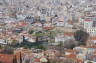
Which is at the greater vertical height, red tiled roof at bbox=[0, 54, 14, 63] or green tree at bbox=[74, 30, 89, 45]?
green tree at bbox=[74, 30, 89, 45]

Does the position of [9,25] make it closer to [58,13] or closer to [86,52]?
[58,13]

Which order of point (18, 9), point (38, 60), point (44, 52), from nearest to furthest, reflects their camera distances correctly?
1. point (38, 60)
2. point (44, 52)
3. point (18, 9)

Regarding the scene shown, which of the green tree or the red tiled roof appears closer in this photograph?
the red tiled roof

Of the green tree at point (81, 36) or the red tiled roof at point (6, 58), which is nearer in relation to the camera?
the red tiled roof at point (6, 58)

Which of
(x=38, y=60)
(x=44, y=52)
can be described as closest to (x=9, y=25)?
(x=44, y=52)

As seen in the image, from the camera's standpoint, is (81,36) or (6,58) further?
(81,36)

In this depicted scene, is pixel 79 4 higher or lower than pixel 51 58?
higher

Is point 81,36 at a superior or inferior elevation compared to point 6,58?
superior

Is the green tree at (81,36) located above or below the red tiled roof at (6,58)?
above
